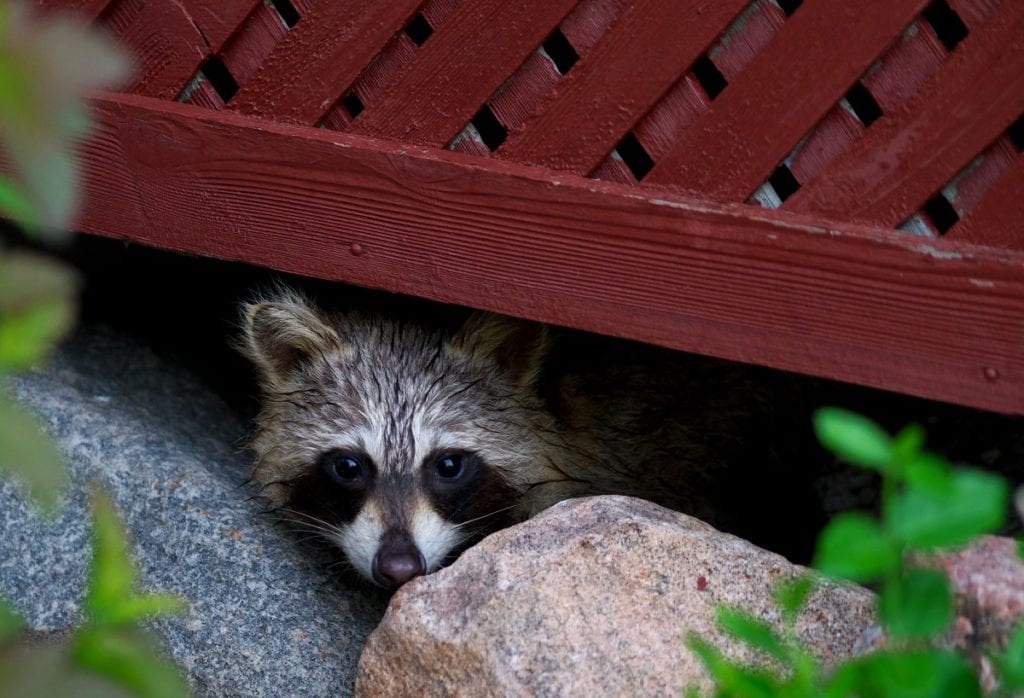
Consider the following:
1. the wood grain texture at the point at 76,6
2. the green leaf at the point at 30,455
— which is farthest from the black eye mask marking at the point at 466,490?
the green leaf at the point at 30,455

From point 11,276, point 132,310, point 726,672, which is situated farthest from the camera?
point 132,310

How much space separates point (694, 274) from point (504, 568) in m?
0.85

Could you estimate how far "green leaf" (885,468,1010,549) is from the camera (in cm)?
110

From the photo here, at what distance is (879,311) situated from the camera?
8.93ft

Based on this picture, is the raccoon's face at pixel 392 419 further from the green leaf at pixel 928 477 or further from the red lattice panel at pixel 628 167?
the green leaf at pixel 928 477

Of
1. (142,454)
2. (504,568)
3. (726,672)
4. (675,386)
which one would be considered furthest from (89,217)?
(726,672)

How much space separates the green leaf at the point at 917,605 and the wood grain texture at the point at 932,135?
1.60m

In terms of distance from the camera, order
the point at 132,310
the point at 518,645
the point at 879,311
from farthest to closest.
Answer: the point at 132,310 → the point at 879,311 → the point at 518,645

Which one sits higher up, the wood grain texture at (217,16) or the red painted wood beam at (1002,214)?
the red painted wood beam at (1002,214)

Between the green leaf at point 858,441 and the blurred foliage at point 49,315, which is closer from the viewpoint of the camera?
the blurred foliage at point 49,315

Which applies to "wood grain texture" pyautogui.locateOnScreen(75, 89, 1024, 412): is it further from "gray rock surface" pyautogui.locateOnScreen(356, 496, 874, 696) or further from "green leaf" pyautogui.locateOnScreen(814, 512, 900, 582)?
"green leaf" pyautogui.locateOnScreen(814, 512, 900, 582)

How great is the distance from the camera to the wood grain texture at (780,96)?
8.50ft

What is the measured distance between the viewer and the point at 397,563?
131 inches

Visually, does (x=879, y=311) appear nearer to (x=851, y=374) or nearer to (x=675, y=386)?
(x=851, y=374)
